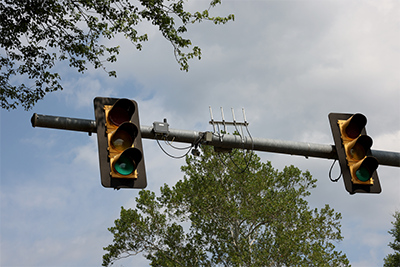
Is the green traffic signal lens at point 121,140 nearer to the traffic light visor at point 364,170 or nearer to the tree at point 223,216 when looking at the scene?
the traffic light visor at point 364,170

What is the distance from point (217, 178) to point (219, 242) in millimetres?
4107

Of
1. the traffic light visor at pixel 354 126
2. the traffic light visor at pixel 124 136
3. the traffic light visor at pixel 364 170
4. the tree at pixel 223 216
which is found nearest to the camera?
the traffic light visor at pixel 124 136

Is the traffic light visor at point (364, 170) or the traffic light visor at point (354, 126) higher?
the traffic light visor at point (354, 126)

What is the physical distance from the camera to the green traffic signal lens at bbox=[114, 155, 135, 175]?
4316 mm

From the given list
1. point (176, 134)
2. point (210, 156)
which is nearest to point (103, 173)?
point (176, 134)

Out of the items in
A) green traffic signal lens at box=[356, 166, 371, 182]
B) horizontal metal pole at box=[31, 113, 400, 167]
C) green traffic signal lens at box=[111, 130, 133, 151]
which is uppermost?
horizontal metal pole at box=[31, 113, 400, 167]

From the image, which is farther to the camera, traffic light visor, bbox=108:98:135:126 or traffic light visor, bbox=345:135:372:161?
traffic light visor, bbox=345:135:372:161

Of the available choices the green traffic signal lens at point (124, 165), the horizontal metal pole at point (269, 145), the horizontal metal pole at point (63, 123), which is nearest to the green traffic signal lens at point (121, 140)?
the green traffic signal lens at point (124, 165)

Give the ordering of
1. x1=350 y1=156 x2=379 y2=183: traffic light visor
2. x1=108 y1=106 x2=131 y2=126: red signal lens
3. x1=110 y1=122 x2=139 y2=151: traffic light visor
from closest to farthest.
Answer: x1=110 y1=122 x2=139 y2=151: traffic light visor
x1=108 y1=106 x2=131 y2=126: red signal lens
x1=350 y1=156 x2=379 y2=183: traffic light visor

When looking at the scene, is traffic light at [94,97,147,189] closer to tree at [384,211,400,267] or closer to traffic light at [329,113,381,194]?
traffic light at [329,113,381,194]

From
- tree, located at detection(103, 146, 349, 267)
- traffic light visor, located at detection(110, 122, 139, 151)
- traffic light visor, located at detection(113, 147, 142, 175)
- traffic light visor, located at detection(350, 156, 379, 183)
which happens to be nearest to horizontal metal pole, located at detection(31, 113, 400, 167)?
traffic light visor, located at detection(350, 156, 379, 183)

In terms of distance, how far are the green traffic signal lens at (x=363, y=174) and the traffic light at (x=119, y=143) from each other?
3051mm

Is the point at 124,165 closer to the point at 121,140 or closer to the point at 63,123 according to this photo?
the point at 121,140

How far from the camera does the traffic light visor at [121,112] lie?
467cm
